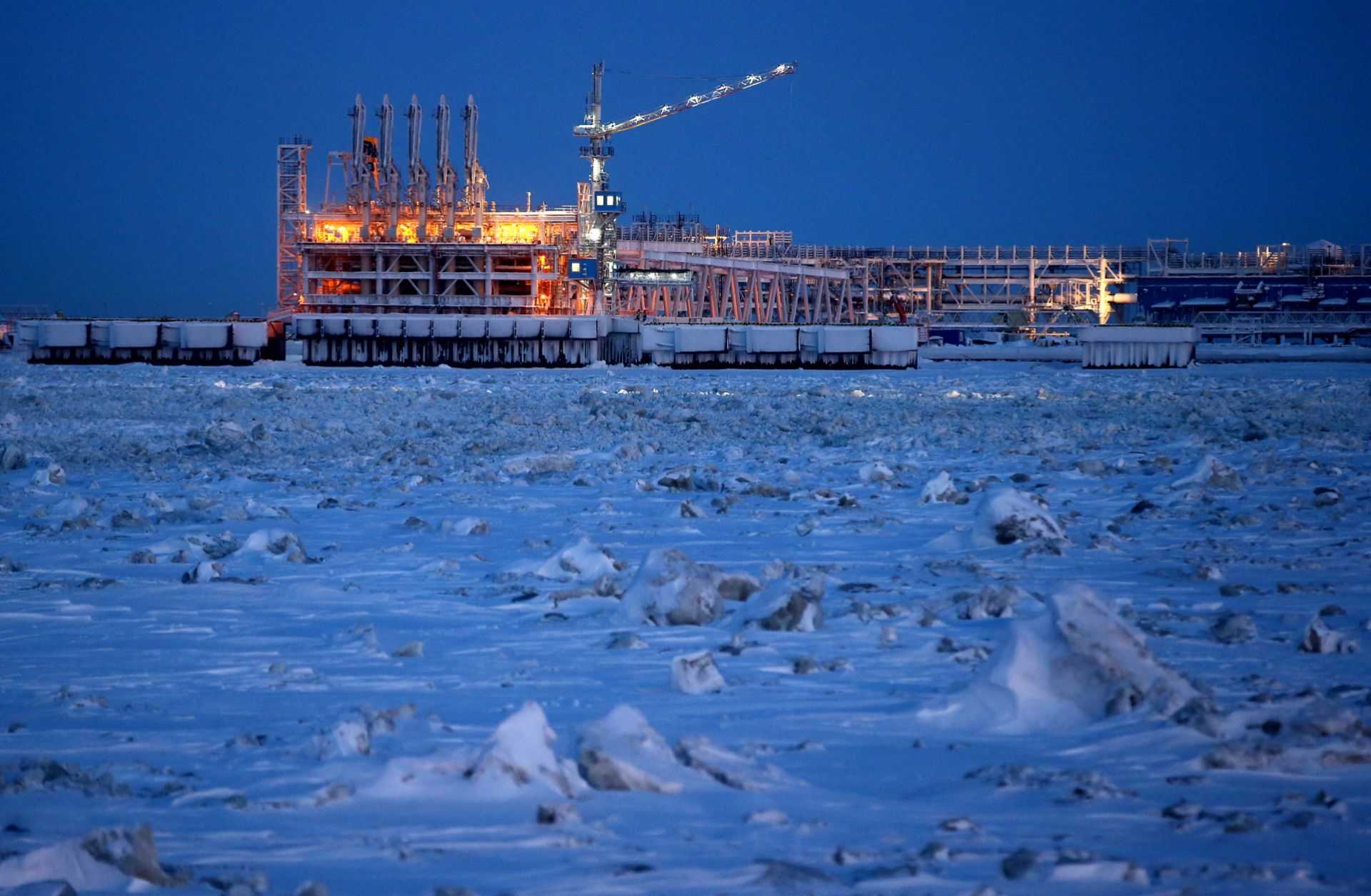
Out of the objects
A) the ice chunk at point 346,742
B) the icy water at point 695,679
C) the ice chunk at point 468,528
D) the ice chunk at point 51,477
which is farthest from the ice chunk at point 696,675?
the ice chunk at point 51,477

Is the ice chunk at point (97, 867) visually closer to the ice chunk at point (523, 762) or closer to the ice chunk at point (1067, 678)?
the ice chunk at point (523, 762)

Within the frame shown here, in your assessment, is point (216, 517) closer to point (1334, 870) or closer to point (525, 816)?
point (525, 816)

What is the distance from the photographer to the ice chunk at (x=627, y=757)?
3902 mm

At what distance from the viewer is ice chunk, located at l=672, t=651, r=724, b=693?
4969mm

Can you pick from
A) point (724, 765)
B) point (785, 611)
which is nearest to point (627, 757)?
point (724, 765)

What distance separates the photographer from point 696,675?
498 cm

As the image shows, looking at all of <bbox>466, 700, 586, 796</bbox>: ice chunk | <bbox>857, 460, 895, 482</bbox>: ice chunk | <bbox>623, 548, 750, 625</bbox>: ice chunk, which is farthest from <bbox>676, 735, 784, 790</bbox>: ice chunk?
<bbox>857, 460, 895, 482</bbox>: ice chunk

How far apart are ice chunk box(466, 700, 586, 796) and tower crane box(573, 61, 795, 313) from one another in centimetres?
6269

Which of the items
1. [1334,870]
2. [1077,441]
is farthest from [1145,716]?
[1077,441]

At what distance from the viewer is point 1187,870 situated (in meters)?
3.21

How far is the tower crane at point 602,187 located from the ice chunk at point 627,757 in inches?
2462

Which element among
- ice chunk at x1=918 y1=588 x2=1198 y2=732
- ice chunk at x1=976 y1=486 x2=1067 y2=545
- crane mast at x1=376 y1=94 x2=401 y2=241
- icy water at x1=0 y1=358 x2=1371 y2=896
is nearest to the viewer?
icy water at x1=0 y1=358 x2=1371 y2=896

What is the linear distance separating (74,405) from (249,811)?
21.0 metres

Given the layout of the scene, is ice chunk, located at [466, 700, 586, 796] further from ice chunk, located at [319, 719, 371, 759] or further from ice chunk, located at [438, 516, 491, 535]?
ice chunk, located at [438, 516, 491, 535]
